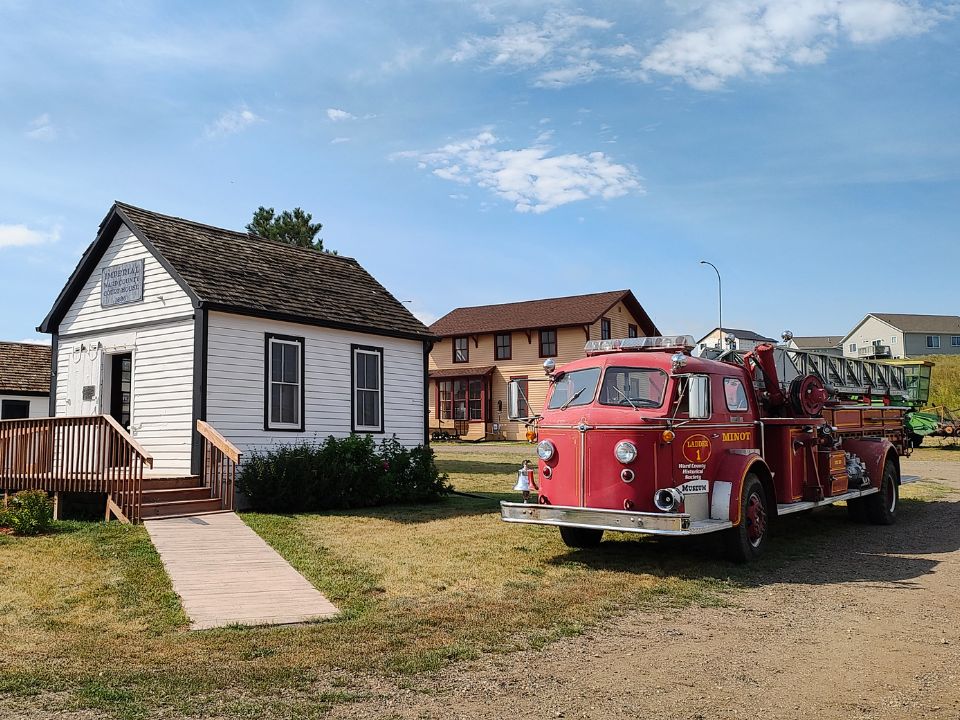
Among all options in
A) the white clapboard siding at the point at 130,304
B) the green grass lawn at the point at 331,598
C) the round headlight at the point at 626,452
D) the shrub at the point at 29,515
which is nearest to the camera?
the green grass lawn at the point at 331,598

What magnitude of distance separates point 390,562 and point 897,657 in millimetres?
5711

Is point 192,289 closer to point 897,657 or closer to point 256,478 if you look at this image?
point 256,478

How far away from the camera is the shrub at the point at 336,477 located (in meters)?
14.7

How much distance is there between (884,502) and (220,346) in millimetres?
11352

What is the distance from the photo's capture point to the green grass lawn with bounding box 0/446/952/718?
5711 mm

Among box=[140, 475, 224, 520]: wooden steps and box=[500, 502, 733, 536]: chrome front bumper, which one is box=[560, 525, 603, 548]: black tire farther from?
box=[140, 475, 224, 520]: wooden steps

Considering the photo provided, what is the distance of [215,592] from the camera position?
8.63 m

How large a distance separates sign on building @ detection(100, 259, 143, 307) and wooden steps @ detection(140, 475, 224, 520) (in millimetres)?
4035

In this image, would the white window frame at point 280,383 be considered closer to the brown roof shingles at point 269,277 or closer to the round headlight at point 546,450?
the brown roof shingles at point 269,277

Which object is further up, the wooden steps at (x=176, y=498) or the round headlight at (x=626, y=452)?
the round headlight at (x=626, y=452)

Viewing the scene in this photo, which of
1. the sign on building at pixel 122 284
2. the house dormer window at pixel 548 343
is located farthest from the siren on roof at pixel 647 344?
the house dormer window at pixel 548 343

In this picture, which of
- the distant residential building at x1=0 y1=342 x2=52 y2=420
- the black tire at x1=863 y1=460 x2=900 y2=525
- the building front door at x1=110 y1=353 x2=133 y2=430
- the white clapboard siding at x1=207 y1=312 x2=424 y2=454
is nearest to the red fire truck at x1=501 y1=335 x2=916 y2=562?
the black tire at x1=863 y1=460 x2=900 y2=525

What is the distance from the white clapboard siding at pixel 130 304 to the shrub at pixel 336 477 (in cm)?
319

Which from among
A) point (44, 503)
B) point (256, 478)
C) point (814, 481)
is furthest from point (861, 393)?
point (44, 503)
